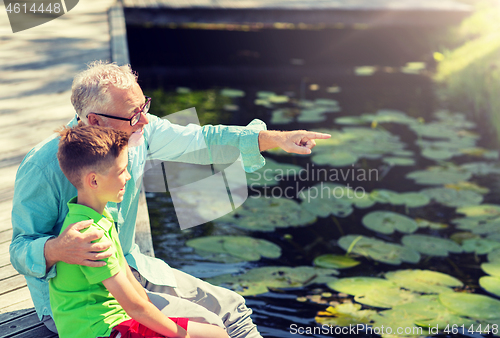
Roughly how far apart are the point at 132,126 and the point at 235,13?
4.81 meters

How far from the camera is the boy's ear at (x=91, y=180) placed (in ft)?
3.75

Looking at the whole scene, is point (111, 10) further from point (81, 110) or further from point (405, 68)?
point (81, 110)

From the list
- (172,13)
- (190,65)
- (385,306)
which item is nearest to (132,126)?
(385,306)

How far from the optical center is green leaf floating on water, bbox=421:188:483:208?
3232 millimetres

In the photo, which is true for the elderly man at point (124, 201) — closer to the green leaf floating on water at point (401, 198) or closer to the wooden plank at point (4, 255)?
the wooden plank at point (4, 255)

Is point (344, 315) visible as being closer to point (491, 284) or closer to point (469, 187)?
point (491, 284)

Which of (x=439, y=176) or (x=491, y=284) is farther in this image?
(x=439, y=176)

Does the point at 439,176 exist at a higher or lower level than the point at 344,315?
higher

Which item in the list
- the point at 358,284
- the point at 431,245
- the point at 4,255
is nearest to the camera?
the point at 4,255

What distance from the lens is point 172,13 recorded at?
571cm

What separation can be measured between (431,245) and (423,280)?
401 mm

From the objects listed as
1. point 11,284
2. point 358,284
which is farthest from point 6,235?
point 358,284

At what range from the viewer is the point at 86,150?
3.68ft

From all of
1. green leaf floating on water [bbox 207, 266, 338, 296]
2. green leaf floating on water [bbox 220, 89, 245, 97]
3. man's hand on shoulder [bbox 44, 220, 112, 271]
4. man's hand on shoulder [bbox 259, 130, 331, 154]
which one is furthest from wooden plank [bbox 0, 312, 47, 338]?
green leaf floating on water [bbox 220, 89, 245, 97]
